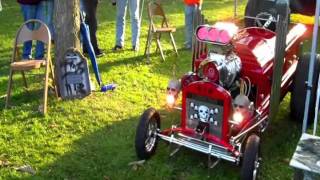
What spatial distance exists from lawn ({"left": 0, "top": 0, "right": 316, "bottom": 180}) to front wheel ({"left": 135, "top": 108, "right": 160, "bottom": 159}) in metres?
0.13

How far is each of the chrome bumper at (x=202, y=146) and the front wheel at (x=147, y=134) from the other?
0.10 metres

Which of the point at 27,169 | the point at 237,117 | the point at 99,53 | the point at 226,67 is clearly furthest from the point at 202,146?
the point at 99,53

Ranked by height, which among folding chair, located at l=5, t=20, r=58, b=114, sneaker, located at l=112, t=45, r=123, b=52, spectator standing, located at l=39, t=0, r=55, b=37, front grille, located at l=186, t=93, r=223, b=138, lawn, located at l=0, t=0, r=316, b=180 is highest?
spectator standing, located at l=39, t=0, r=55, b=37

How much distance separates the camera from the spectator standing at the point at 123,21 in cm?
802

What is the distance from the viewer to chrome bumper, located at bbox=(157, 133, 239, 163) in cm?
416

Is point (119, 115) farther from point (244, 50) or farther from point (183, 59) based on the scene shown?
point (183, 59)

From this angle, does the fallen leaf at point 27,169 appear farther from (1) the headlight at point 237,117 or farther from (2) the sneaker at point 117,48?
(2) the sneaker at point 117,48

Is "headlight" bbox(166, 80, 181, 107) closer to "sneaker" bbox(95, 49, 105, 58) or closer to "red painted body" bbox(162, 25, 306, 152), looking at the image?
"red painted body" bbox(162, 25, 306, 152)

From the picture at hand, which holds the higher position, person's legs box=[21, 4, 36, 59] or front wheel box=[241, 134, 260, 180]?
person's legs box=[21, 4, 36, 59]

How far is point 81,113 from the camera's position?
5.74 meters

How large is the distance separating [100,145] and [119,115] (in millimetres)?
816

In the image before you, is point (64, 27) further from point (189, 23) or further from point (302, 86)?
point (302, 86)

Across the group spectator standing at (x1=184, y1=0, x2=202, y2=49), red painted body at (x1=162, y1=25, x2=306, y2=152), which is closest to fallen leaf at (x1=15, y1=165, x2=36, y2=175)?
red painted body at (x1=162, y1=25, x2=306, y2=152)

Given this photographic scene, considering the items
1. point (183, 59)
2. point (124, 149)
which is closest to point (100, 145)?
point (124, 149)
